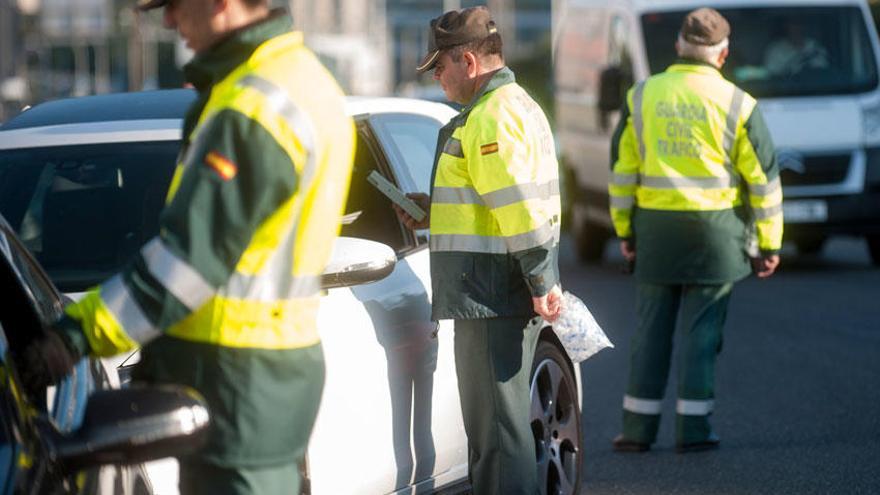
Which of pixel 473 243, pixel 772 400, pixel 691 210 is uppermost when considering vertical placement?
pixel 473 243

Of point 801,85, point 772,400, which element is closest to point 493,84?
point 772,400

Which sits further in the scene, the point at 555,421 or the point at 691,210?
the point at 691,210

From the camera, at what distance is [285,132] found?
3.71 metres

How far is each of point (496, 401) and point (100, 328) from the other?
2.79m

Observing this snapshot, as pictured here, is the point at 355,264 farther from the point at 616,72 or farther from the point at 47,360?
the point at 616,72

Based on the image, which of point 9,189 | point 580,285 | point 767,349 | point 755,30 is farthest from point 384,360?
point 755,30

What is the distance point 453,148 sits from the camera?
628 centimetres

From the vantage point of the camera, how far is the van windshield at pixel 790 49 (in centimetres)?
1784

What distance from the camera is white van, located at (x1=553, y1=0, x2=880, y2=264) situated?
57.9ft

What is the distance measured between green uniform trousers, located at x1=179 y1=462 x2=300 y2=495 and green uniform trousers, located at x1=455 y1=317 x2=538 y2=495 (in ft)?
8.07

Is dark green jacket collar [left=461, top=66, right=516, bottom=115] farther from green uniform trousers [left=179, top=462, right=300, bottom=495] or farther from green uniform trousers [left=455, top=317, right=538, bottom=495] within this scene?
green uniform trousers [left=179, top=462, right=300, bottom=495]

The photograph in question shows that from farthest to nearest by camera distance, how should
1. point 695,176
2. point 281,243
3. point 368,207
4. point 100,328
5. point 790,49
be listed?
point 790,49 → point 695,176 → point 368,207 → point 281,243 → point 100,328

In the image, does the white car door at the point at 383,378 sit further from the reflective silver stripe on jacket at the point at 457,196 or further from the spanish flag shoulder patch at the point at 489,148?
the spanish flag shoulder patch at the point at 489,148

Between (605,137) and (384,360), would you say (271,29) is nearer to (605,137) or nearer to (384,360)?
(384,360)
